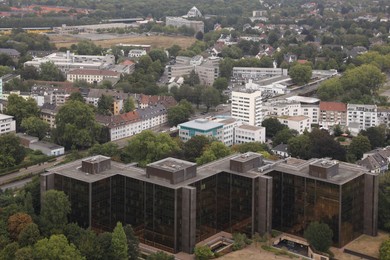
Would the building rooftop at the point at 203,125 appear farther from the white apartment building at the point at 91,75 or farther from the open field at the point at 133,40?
the open field at the point at 133,40

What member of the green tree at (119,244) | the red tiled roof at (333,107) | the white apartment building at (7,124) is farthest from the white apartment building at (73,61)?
the green tree at (119,244)

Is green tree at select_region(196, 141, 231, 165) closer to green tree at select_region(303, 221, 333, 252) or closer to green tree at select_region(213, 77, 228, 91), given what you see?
green tree at select_region(303, 221, 333, 252)

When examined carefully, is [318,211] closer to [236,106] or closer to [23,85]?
[236,106]

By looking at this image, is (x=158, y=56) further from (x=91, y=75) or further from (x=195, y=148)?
(x=195, y=148)

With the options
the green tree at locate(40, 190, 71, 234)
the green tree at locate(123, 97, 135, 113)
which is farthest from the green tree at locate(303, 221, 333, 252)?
the green tree at locate(123, 97, 135, 113)

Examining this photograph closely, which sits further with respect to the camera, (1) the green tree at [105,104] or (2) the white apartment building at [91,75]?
(2) the white apartment building at [91,75]

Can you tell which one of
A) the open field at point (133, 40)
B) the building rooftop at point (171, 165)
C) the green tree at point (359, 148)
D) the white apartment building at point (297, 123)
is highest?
the open field at point (133, 40)
